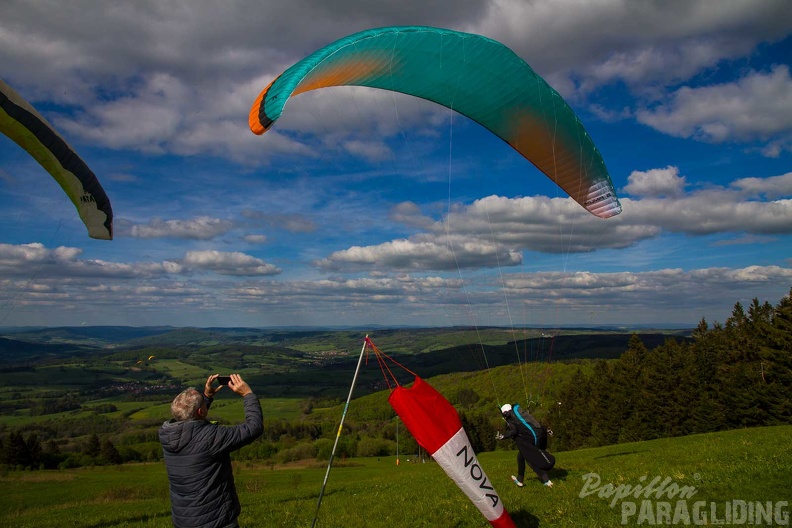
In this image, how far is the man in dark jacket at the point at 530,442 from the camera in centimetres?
896

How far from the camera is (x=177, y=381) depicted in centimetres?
12556

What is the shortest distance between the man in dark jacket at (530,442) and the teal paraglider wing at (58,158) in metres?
9.03

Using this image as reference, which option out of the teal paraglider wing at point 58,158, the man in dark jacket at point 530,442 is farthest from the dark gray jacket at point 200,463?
the teal paraglider wing at point 58,158

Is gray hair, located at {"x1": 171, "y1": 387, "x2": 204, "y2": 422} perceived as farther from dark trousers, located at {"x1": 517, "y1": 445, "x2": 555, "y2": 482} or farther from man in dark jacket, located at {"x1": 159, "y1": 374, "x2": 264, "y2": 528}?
dark trousers, located at {"x1": 517, "y1": 445, "x2": 555, "y2": 482}

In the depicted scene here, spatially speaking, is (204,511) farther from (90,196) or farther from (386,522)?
(90,196)

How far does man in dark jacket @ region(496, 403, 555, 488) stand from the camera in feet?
29.4

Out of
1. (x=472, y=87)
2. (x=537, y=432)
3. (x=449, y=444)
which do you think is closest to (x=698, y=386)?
(x=537, y=432)

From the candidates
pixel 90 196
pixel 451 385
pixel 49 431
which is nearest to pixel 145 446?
pixel 49 431

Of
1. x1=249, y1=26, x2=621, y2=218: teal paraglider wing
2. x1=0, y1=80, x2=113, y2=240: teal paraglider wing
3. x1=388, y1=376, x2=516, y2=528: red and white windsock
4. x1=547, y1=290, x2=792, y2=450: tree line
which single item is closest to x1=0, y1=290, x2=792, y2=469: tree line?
x1=547, y1=290, x2=792, y2=450: tree line

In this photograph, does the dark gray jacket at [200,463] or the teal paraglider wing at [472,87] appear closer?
the dark gray jacket at [200,463]

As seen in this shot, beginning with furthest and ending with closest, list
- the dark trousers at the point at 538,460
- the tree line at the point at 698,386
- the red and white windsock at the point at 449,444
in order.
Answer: the tree line at the point at 698,386 < the dark trousers at the point at 538,460 < the red and white windsock at the point at 449,444

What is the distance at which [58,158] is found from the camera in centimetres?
884

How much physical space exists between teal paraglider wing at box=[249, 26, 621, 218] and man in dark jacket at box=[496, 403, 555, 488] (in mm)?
6859

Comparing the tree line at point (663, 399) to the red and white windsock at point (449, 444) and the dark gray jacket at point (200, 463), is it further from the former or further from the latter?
the dark gray jacket at point (200, 463)
